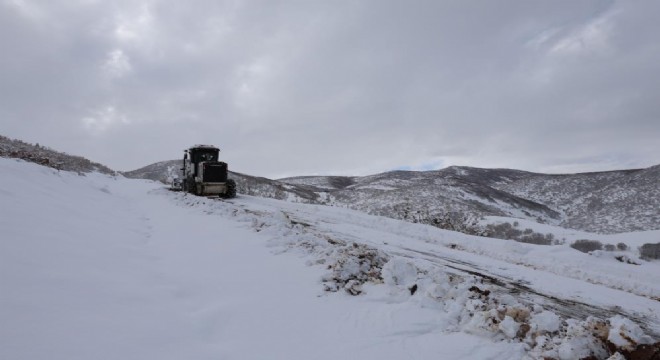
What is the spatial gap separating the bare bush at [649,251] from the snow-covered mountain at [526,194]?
33473 millimetres

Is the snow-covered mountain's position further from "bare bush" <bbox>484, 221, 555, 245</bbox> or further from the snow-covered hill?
the snow-covered hill

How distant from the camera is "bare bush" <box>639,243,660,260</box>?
17547 millimetres

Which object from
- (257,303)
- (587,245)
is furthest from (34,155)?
(587,245)

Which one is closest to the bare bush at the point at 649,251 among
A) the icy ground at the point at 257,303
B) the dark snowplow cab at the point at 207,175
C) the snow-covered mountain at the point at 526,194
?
the icy ground at the point at 257,303

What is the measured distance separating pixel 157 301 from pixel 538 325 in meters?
4.27

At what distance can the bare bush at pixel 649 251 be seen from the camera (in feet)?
57.6

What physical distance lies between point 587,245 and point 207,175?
23.0 meters

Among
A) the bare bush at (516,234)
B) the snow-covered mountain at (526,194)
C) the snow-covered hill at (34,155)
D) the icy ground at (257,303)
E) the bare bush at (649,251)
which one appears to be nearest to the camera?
the icy ground at (257,303)

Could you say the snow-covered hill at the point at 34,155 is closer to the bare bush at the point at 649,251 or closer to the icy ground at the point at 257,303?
the icy ground at the point at 257,303

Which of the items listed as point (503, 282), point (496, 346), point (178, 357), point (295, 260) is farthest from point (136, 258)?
point (503, 282)

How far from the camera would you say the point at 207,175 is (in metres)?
24.0

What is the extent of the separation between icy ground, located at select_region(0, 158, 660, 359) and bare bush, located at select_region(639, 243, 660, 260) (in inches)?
450

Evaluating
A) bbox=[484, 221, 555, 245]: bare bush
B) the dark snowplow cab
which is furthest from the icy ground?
bbox=[484, 221, 555, 245]: bare bush

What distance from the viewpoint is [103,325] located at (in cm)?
353
